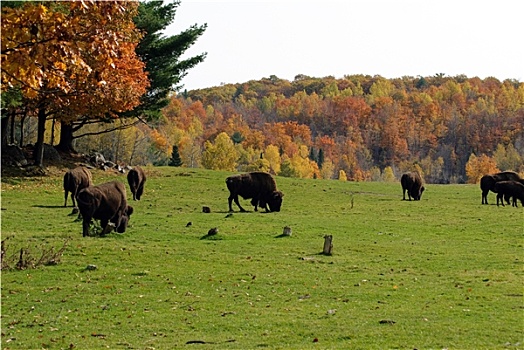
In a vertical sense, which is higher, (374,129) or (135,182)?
(374,129)

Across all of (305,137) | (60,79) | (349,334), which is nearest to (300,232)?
(349,334)

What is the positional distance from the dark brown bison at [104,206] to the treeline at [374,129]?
3981 inches

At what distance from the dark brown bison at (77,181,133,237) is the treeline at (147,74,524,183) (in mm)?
101121

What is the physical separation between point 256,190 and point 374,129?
139 m

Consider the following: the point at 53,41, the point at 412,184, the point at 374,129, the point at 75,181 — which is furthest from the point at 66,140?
the point at 374,129

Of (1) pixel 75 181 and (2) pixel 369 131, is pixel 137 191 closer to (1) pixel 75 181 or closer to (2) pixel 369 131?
(1) pixel 75 181

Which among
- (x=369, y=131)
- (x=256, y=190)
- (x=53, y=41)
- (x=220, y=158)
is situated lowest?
(x=256, y=190)

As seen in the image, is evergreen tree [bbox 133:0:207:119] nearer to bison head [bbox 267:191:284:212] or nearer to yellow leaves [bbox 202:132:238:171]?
bison head [bbox 267:191:284:212]

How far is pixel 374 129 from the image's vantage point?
169000 millimetres

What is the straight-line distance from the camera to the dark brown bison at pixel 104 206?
68.6 feet

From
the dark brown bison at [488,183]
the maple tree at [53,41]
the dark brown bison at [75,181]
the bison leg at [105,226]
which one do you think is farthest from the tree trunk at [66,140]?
the maple tree at [53,41]

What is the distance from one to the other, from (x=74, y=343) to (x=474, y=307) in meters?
7.31

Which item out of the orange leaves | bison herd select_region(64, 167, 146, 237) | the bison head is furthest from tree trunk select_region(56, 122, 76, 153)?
the orange leaves

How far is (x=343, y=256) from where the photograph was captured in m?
19.8
